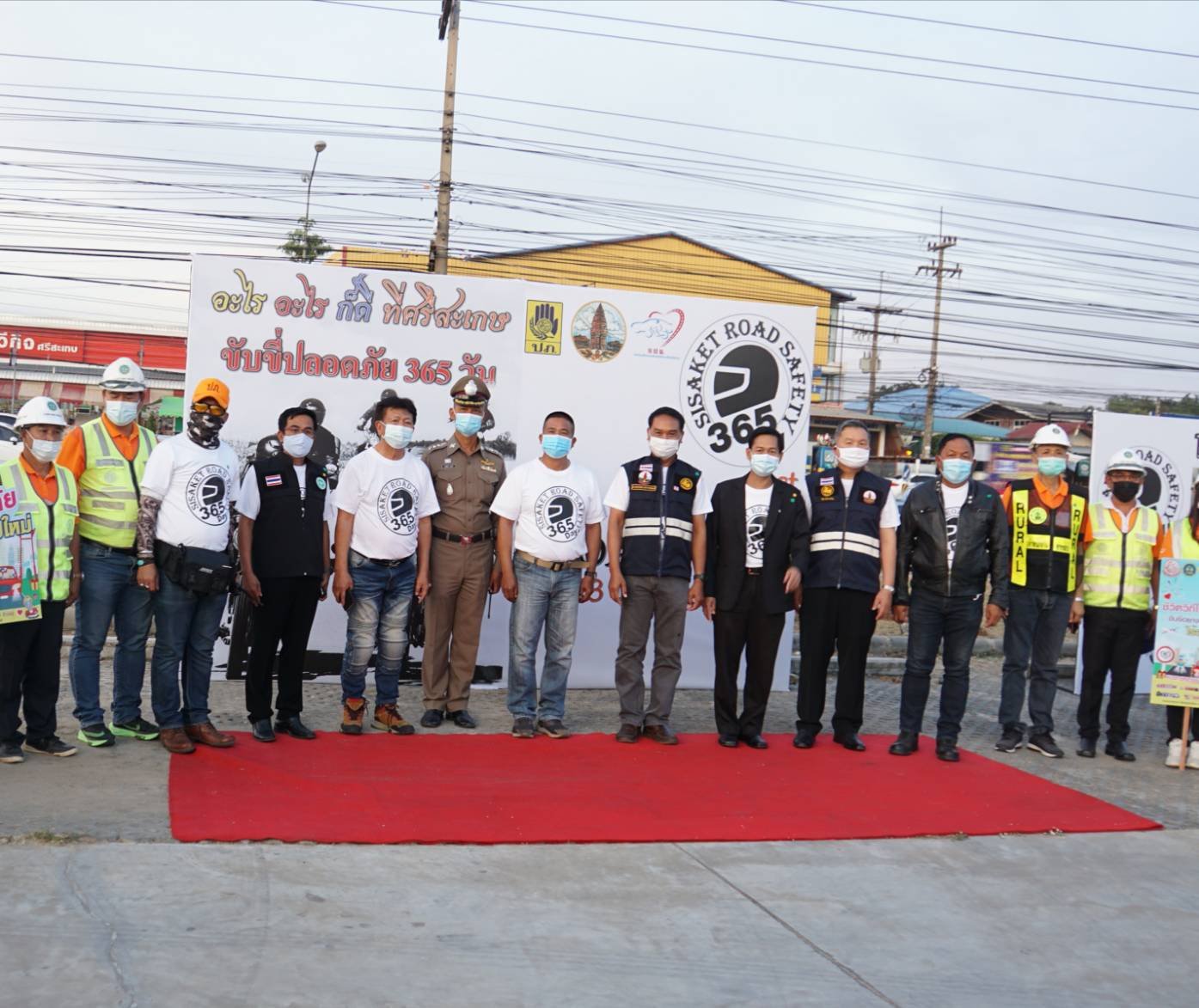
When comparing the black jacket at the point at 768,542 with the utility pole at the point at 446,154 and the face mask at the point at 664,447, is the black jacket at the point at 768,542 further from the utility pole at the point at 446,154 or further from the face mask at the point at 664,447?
the utility pole at the point at 446,154

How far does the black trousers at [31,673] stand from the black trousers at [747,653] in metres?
3.65

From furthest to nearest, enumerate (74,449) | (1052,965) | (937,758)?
1. (937,758)
2. (74,449)
3. (1052,965)

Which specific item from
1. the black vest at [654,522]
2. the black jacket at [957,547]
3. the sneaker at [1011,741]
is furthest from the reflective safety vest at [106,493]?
the sneaker at [1011,741]

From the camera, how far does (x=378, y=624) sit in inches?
270

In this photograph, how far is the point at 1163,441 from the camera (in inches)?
386

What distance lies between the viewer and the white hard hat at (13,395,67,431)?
5.59m

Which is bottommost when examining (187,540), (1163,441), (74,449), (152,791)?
(152,791)

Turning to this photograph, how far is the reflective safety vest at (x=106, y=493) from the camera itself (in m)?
5.92

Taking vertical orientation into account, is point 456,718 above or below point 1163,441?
below

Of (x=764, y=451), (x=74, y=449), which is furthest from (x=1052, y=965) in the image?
(x=74, y=449)

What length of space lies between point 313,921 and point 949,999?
204cm

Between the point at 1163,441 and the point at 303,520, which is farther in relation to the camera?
the point at 1163,441

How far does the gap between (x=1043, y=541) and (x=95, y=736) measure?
5.56 metres

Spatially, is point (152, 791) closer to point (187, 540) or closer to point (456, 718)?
point (187, 540)
